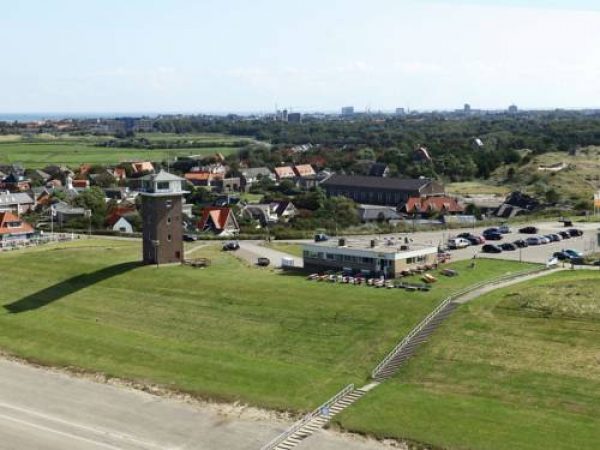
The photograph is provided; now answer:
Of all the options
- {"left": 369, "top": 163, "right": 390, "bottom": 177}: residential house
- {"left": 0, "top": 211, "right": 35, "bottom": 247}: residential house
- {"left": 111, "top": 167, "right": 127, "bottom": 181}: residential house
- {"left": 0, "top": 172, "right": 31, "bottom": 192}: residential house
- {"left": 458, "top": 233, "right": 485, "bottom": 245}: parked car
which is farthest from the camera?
{"left": 111, "top": 167, "right": 127, "bottom": 181}: residential house

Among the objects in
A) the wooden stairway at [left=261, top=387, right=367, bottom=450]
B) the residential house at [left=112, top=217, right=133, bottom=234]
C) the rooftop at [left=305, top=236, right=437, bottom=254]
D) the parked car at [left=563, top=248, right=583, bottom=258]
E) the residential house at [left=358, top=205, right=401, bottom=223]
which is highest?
the rooftop at [left=305, top=236, right=437, bottom=254]

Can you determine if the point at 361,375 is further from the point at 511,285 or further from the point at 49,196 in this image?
the point at 49,196

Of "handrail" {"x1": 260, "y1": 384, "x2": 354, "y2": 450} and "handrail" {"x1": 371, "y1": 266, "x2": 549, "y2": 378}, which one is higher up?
"handrail" {"x1": 371, "y1": 266, "x2": 549, "y2": 378}

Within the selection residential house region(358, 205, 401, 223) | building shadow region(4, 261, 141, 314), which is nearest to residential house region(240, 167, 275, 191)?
residential house region(358, 205, 401, 223)

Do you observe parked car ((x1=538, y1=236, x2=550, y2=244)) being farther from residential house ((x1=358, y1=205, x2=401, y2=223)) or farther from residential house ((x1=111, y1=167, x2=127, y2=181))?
residential house ((x1=111, y1=167, x2=127, y2=181))

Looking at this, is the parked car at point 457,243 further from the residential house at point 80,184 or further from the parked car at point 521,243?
the residential house at point 80,184

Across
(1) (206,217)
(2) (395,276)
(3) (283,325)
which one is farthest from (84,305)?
(1) (206,217)
